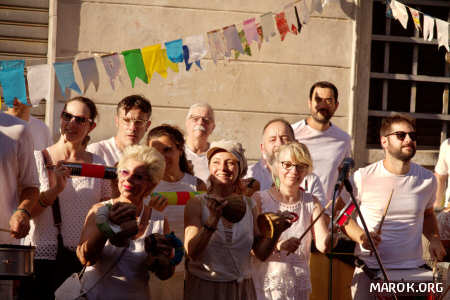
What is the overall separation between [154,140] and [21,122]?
82 centimetres

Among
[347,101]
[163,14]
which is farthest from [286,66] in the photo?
[163,14]

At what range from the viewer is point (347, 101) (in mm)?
7336

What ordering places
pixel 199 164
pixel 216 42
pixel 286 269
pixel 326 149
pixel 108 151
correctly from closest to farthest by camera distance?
pixel 286 269
pixel 108 151
pixel 199 164
pixel 326 149
pixel 216 42

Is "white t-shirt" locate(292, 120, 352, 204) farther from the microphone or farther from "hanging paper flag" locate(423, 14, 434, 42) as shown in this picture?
the microphone

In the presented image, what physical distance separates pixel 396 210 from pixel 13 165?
2444 millimetres

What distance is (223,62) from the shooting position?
23.5 ft

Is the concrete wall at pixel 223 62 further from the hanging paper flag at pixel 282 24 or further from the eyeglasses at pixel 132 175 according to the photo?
the eyeglasses at pixel 132 175

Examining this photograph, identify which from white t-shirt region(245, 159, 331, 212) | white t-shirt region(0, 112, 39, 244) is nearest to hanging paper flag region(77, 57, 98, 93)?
white t-shirt region(245, 159, 331, 212)

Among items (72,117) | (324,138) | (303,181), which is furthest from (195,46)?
(72,117)

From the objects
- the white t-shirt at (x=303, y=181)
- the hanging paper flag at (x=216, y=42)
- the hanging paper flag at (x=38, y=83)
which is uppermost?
the hanging paper flag at (x=216, y=42)

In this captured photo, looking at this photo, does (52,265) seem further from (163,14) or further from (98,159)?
(163,14)

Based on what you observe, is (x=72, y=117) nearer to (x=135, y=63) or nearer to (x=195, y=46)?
(x=135, y=63)

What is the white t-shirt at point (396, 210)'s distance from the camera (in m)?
4.50

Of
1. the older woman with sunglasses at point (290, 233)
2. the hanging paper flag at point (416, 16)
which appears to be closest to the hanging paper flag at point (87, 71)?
the older woman with sunglasses at point (290, 233)
